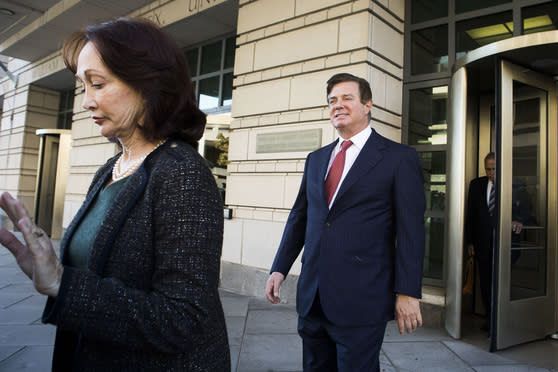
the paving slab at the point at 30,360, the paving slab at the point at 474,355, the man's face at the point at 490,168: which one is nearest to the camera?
the paving slab at the point at 30,360

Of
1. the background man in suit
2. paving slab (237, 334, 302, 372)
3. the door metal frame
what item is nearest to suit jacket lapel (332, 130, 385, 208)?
paving slab (237, 334, 302, 372)

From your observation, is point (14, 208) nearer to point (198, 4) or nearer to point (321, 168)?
point (321, 168)

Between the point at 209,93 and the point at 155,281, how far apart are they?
23.3 ft

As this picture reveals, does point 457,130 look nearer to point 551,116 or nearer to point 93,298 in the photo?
point 551,116

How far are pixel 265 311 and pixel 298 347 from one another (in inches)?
45.4

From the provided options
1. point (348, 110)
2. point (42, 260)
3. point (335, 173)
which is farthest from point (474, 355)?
point (42, 260)

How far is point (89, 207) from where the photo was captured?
1.16m

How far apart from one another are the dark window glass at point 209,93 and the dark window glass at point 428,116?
3741mm

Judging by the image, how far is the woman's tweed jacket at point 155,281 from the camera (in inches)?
32.1

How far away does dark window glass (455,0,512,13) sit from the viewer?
4.60 m

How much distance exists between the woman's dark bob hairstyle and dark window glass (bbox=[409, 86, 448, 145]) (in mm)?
4410

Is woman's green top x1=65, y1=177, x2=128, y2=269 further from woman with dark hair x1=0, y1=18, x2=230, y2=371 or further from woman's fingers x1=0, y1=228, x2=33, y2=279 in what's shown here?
woman's fingers x1=0, y1=228, x2=33, y2=279

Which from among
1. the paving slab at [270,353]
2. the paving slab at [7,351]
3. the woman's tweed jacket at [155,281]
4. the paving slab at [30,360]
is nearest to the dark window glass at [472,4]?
the paving slab at [270,353]

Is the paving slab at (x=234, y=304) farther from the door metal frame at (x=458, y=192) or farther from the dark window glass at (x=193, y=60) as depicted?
the dark window glass at (x=193, y=60)
